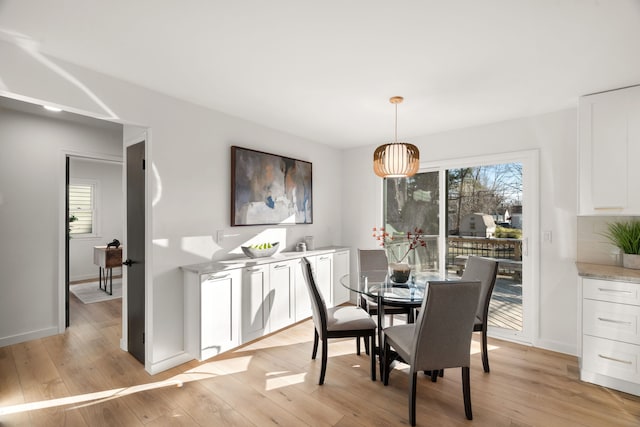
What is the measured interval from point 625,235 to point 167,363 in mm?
4374

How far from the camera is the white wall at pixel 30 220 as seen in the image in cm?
329

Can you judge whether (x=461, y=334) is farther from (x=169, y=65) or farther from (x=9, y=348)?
(x=9, y=348)

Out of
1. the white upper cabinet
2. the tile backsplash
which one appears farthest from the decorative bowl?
the tile backsplash

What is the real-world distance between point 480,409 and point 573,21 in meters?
2.60

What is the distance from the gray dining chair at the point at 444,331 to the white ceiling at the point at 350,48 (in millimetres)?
1587

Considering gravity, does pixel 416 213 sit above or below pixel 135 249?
above

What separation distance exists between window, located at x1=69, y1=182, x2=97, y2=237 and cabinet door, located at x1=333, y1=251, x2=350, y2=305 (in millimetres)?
5542

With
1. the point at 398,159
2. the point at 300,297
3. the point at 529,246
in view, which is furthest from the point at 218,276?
the point at 529,246

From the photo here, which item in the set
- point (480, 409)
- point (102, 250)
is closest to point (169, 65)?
point (480, 409)

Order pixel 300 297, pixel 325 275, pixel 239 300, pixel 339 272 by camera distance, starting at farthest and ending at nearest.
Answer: pixel 339 272 → pixel 325 275 → pixel 300 297 → pixel 239 300

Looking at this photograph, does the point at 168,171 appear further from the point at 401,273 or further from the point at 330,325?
the point at 401,273

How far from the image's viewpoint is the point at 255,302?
129 inches

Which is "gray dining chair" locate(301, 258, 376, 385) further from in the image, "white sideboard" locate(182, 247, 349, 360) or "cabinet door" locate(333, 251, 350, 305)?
"cabinet door" locate(333, 251, 350, 305)

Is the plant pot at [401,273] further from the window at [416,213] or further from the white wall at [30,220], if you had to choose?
the white wall at [30,220]
